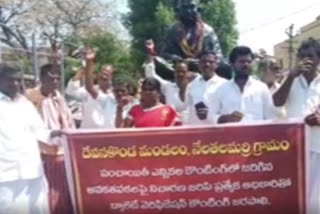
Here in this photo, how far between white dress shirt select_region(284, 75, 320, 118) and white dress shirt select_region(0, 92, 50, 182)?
75.0 inches

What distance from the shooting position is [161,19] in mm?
26594

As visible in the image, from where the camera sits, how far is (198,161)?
5777 millimetres

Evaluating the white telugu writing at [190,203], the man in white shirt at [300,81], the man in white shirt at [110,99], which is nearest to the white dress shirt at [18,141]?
the white telugu writing at [190,203]

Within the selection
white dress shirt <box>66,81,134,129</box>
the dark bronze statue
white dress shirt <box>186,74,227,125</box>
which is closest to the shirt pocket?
white dress shirt <box>186,74,227,125</box>

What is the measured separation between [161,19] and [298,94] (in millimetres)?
20524

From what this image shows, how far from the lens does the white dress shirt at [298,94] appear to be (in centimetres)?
625

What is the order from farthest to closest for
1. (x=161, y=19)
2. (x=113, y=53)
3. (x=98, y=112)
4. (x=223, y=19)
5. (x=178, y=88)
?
(x=113, y=53)
(x=161, y=19)
(x=223, y=19)
(x=178, y=88)
(x=98, y=112)

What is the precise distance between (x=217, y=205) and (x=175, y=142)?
52cm

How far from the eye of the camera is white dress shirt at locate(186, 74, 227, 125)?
265 inches

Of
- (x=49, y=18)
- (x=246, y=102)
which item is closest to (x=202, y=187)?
(x=246, y=102)

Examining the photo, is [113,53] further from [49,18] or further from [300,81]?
[300,81]

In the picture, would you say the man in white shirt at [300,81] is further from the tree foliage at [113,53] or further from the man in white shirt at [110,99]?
the tree foliage at [113,53]

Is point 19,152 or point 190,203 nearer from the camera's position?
point 190,203

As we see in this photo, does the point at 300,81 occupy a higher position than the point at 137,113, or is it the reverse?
the point at 300,81
